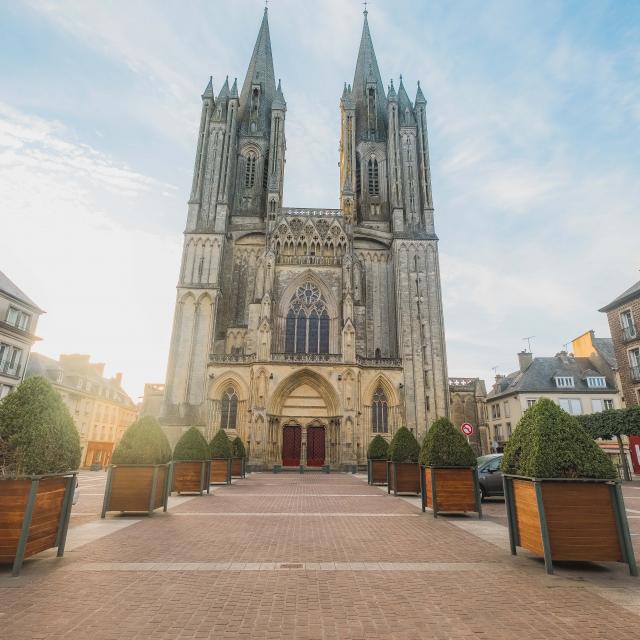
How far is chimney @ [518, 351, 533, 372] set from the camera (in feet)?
130

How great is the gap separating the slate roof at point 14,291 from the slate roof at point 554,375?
38819mm

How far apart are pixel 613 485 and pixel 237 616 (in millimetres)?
4962

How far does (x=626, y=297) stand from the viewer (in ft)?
84.2

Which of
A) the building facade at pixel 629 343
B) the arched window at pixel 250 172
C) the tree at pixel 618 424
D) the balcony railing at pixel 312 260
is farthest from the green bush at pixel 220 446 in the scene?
the arched window at pixel 250 172

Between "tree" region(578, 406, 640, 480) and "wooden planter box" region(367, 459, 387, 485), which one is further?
"tree" region(578, 406, 640, 480)

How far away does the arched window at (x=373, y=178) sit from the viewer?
38031mm

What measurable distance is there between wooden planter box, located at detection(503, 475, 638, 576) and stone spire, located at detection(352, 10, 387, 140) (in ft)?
130

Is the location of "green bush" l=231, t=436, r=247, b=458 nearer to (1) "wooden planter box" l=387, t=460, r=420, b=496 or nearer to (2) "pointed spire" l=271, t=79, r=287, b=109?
(1) "wooden planter box" l=387, t=460, r=420, b=496

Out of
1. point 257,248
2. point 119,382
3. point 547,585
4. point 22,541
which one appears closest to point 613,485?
point 547,585

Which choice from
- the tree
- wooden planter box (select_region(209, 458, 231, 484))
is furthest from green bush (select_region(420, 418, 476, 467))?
the tree

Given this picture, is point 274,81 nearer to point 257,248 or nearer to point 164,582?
point 257,248

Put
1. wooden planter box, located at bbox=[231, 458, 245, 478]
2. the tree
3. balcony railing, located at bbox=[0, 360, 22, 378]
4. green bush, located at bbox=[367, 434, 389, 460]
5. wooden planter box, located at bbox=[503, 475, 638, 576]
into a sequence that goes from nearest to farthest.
→ wooden planter box, located at bbox=[503, 475, 638, 576], green bush, located at bbox=[367, 434, 389, 460], wooden planter box, located at bbox=[231, 458, 245, 478], the tree, balcony railing, located at bbox=[0, 360, 22, 378]

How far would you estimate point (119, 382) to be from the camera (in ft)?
171

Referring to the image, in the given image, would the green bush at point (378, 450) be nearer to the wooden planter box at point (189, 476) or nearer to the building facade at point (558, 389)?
the wooden planter box at point (189, 476)
